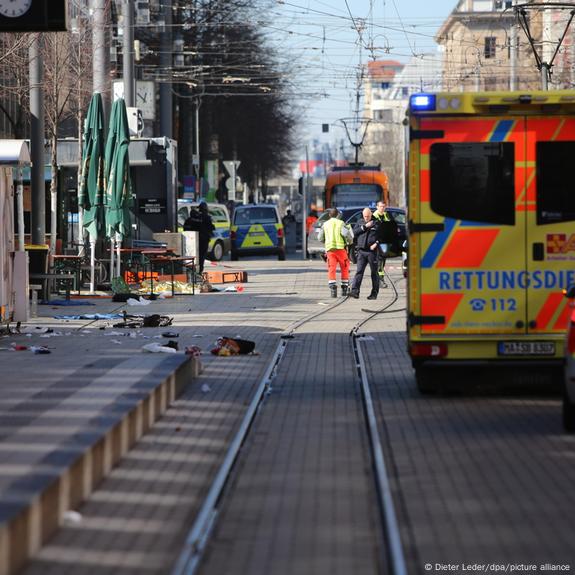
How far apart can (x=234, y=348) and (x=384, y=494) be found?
30.1ft

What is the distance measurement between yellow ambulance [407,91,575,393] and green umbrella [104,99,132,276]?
1543 centimetres

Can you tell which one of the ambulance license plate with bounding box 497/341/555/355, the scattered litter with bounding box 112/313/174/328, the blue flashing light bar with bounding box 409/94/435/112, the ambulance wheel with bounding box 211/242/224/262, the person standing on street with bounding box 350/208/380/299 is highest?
the blue flashing light bar with bounding box 409/94/435/112

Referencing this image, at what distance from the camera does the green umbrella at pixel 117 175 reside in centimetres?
2834

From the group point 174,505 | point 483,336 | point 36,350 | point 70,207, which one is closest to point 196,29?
point 70,207

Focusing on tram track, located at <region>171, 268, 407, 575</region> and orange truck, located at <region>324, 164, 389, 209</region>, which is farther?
orange truck, located at <region>324, 164, 389, 209</region>

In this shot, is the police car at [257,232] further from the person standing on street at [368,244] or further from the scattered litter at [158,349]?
the scattered litter at [158,349]

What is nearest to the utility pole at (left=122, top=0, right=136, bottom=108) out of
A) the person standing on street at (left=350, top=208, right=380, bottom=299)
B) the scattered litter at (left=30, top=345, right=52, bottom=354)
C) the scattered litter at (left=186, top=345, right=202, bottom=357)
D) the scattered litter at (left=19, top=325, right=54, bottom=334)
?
the person standing on street at (left=350, top=208, right=380, bottom=299)

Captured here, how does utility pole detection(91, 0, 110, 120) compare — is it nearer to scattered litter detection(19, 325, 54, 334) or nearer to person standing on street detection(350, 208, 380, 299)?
person standing on street detection(350, 208, 380, 299)

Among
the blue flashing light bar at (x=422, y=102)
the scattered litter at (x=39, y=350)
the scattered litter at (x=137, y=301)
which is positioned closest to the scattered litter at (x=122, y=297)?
the scattered litter at (x=137, y=301)

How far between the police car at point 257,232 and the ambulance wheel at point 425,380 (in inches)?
1479

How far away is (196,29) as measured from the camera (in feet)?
208

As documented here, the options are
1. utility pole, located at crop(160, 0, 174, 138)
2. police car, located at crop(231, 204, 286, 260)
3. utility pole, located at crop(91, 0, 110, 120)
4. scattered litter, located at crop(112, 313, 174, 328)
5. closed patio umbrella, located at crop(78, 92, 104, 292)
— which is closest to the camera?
scattered litter, located at crop(112, 313, 174, 328)

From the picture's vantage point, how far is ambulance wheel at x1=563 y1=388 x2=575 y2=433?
11227 millimetres

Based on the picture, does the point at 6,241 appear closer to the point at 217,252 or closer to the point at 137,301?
the point at 137,301
